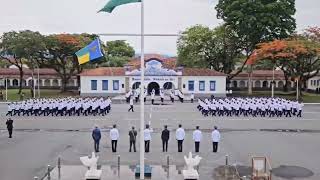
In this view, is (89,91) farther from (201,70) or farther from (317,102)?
(317,102)

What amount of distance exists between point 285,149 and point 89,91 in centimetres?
3997

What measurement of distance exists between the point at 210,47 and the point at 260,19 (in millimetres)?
9250

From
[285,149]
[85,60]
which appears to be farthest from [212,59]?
A: [85,60]

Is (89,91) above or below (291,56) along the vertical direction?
below

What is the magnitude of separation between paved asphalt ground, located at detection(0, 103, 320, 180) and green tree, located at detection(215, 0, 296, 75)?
76.7 ft

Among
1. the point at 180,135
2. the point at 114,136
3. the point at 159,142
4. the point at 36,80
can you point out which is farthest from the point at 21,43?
the point at 180,135

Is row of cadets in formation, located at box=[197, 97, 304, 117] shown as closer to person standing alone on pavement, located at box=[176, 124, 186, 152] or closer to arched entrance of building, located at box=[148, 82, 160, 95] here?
person standing alone on pavement, located at box=[176, 124, 186, 152]

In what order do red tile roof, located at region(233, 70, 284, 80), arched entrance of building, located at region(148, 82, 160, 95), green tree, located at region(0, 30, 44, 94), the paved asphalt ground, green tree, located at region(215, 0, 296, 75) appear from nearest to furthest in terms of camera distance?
the paved asphalt ground
green tree, located at region(0, 30, 44, 94)
green tree, located at region(215, 0, 296, 75)
arched entrance of building, located at region(148, 82, 160, 95)
red tile roof, located at region(233, 70, 284, 80)

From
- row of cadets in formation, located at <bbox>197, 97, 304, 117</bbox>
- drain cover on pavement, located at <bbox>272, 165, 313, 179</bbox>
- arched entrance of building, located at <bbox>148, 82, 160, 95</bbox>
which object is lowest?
drain cover on pavement, located at <bbox>272, 165, 313, 179</bbox>

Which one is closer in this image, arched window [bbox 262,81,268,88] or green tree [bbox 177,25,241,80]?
green tree [bbox 177,25,241,80]

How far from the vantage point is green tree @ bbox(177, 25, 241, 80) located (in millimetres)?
61250

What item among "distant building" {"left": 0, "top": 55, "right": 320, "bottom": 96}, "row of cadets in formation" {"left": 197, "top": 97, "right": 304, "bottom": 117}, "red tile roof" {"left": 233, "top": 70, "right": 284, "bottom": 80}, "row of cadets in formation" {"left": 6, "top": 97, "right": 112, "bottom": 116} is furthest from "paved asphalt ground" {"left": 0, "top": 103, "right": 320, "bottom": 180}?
"red tile roof" {"left": 233, "top": 70, "right": 284, "bottom": 80}

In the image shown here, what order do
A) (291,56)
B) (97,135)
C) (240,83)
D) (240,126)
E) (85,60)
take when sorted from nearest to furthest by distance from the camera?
(85,60), (97,135), (240,126), (291,56), (240,83)

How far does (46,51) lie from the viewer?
195 ft
